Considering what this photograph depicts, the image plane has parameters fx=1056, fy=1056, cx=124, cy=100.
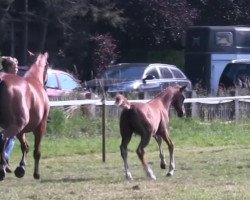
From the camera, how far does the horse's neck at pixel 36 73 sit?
16031 millimetres

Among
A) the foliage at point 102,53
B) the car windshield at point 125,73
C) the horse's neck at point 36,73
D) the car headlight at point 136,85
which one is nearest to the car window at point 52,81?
the car headlight at point 136,85

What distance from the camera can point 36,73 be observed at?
638 inches

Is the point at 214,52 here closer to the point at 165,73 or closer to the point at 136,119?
the point at 165,73

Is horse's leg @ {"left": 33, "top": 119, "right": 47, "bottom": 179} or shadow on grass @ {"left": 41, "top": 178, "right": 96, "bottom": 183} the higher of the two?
horse's leg @ {"left": 33, "top": 119, "right": 47, "bottom": 179}

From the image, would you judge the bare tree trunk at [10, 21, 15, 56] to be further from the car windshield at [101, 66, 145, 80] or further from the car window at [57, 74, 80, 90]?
the car window at [57, 74, 80, 90]

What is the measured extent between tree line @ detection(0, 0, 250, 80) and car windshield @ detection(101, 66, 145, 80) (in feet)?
20.3

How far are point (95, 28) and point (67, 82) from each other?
46.2 ft

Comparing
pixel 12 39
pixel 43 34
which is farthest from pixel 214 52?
pixel 12 39

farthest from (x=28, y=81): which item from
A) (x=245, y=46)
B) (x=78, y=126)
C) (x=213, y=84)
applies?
(x=245, y=46)

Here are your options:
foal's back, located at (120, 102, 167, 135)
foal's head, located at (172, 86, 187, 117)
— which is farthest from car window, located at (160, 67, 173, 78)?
foal's back, located at (120, 102, 167, 135)

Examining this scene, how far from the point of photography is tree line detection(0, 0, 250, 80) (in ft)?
132

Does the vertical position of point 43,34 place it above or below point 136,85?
above

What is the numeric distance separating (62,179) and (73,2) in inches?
966

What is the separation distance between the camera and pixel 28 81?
50.1ft
